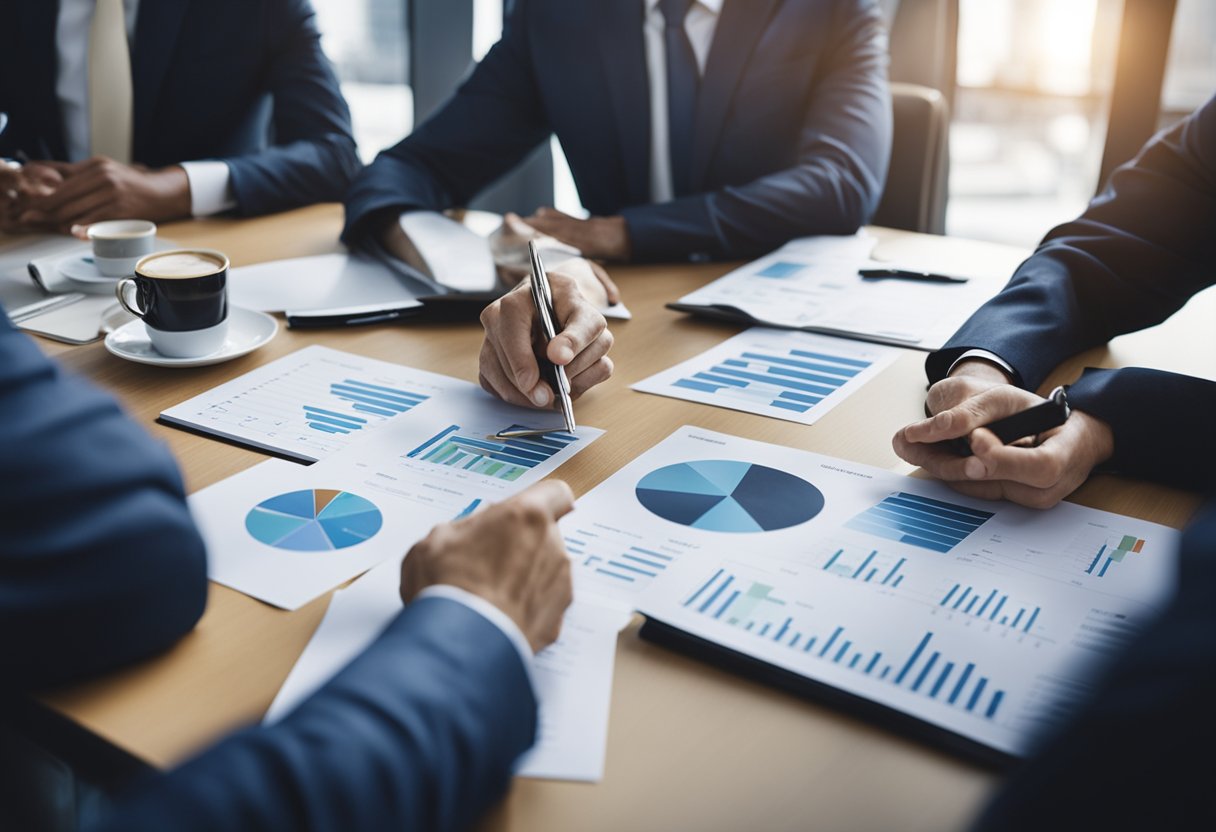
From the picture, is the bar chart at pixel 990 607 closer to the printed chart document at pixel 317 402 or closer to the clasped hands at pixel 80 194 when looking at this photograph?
the printed chart document at pixel 317 402

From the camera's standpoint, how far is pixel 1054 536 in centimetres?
81

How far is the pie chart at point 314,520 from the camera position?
78cm

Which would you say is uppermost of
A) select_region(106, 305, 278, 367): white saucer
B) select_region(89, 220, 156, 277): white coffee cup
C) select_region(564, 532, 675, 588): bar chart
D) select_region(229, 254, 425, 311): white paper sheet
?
select_region(89, 220, 156, 277): white coffee cup

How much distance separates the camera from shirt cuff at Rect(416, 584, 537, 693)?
0.59 meters

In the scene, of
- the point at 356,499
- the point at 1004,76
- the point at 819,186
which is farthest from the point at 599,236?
the point at 1004,76

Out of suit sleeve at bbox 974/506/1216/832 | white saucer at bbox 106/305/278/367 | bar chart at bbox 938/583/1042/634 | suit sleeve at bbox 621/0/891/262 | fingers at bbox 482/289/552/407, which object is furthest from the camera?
suit sleeve at bbox 621/0/891/262

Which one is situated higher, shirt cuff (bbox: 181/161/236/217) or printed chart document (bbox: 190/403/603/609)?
shirt cuff (bbox: 181/161/236/217)

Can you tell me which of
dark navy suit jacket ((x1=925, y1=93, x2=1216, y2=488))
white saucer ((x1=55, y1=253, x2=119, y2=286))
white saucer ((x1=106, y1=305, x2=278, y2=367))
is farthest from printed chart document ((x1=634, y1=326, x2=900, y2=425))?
white saucer ((x1=55, y1=253, x2=119, y2=286))

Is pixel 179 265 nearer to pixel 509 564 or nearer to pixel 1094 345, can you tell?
pixel 509 564

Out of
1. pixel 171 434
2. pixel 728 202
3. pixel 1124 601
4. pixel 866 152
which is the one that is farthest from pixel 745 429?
pixel 866 152

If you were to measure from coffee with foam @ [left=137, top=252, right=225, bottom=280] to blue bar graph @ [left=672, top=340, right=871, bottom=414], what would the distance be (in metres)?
0.56

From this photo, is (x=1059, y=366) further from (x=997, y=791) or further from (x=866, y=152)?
→ (x=997, y=791)

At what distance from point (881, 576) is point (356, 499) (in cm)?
44

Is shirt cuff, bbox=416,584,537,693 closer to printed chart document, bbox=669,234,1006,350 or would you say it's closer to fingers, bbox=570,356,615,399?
fingers, bbox=570,356,615,399
